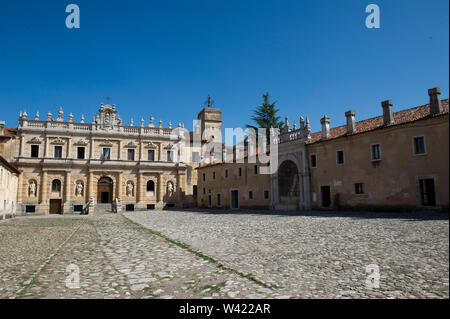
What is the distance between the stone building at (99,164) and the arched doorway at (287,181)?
20.1 metres

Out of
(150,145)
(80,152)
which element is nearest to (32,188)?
(80,152)

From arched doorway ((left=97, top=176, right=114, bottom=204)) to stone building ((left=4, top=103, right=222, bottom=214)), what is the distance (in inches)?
3.6

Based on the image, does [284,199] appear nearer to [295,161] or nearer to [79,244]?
[295,161]

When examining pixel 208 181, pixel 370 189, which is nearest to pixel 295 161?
pixel 370 189

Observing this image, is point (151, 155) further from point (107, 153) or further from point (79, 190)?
point (79, 190)

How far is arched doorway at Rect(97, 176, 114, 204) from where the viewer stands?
43469 millimetres

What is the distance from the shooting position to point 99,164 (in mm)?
42281

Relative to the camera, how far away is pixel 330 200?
2397cm

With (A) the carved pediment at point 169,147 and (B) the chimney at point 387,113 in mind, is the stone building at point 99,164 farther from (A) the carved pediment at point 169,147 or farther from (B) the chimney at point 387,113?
(B) the chimney at point 387,113

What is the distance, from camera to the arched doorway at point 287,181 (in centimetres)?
2920

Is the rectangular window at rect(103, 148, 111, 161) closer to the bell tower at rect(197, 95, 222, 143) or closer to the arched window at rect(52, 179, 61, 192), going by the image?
the arched window at rect(52, 179, 61, 192)

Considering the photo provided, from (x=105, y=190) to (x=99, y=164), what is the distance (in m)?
4.12
